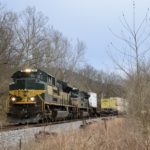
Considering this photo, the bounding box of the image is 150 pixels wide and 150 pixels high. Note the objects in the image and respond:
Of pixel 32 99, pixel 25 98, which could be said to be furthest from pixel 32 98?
pixel 25 98

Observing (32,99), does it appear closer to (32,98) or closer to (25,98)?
(32,98)

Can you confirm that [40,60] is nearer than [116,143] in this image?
No

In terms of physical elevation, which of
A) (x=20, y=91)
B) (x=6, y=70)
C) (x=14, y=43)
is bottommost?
(x=20, y=91)

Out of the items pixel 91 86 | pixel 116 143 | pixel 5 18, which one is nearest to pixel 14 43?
pixel 5 18

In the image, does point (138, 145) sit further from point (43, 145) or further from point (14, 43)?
point (14, 43)

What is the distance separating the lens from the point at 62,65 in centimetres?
6888

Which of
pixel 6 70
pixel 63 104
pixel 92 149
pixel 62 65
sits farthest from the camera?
pixel 62 65

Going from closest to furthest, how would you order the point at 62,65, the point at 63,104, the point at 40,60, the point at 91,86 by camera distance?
the point at 63,104 → the point at 40,60 → the point at 62,65 → the point at 91,86

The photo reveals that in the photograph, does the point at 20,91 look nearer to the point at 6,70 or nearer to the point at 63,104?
the point at 63,104

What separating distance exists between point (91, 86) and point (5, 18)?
56941 millimetres

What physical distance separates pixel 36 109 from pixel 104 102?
39178 millimetres

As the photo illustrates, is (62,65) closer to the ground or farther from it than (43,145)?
farther from it

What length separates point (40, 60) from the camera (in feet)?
169

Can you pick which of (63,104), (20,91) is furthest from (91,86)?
(20,91)
